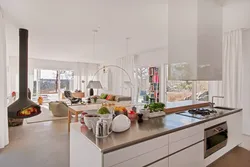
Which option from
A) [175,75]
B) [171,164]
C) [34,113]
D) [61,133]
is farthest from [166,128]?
[61,133]

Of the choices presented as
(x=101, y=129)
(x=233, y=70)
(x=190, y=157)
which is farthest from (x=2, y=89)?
(x=233, y=70)

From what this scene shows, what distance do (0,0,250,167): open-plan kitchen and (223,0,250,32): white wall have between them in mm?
18

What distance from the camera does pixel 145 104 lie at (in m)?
2.94

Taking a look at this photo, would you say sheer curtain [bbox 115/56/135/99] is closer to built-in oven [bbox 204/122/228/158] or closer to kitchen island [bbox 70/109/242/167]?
built-in oven [bbox 204/122/228/158]

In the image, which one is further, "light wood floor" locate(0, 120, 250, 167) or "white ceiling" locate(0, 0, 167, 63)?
"white ceiling" locate(0, 0, 167, 63)

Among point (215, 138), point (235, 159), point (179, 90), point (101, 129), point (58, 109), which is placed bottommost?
point (235, 159)

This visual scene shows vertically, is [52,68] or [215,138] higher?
[52,68]

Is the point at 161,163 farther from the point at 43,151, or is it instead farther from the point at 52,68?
the point at 52,68

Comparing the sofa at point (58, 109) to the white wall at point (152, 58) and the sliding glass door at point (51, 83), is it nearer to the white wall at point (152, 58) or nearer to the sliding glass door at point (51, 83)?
the white wall at point (152, 58)

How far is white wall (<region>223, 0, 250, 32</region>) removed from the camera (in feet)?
8.95

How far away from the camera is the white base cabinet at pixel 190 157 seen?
184 centimetres

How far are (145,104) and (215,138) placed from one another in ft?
4.09

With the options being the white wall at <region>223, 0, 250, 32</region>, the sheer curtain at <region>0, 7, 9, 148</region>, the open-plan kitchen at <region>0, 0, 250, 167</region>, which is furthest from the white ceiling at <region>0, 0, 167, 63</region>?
the white wall at <region>223, 0, 250, 32</region>

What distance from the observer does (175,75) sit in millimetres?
2508
